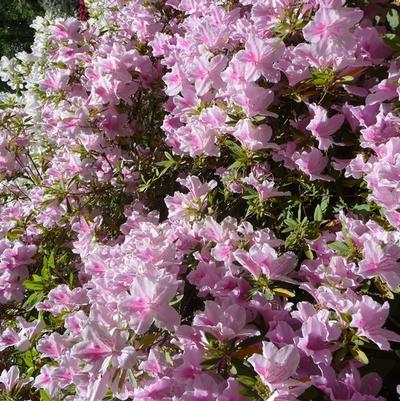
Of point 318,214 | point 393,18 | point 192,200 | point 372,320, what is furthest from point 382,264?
point 393,18

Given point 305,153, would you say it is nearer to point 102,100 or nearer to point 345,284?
point 345,284

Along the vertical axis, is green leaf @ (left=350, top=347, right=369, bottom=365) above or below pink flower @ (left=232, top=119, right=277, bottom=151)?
below

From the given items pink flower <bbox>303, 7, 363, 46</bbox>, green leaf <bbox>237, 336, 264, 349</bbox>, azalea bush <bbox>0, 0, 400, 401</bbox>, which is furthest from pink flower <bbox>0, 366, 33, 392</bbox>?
pink flower <bbox>303, 7, 363, 46</bbox>

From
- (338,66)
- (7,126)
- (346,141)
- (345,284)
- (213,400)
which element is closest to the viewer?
(213,400)

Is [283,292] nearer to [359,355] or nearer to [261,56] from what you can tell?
[359,355]

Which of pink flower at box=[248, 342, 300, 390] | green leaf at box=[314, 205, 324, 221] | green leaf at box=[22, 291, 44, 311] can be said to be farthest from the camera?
green leaf at box=[22, 291, 44, 311]

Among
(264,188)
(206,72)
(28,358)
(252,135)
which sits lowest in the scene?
(28,358)

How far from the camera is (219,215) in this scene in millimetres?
1634

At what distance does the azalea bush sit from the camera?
106cm

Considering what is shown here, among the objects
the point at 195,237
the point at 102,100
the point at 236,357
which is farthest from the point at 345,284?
the point at 102,100

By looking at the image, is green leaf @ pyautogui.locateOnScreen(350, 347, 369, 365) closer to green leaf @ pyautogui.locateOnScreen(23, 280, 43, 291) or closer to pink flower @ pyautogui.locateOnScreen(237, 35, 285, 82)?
pink flower @ pyautogui.locateOnScreen(237, 35, 285, 82)

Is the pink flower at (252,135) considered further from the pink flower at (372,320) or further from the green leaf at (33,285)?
the green leaf at (33,285)

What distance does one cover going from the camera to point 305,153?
141 cm

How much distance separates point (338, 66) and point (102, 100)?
79cm
